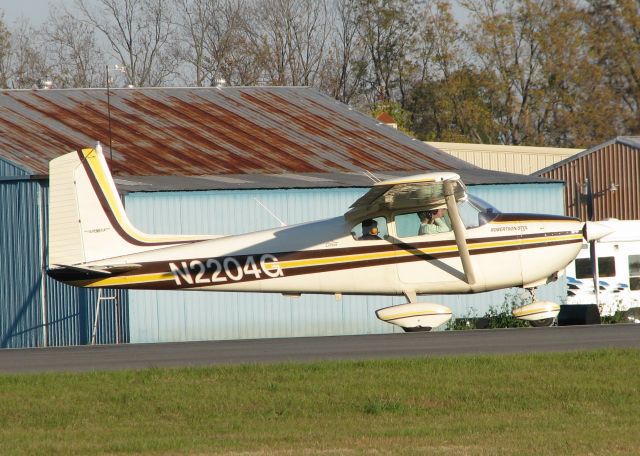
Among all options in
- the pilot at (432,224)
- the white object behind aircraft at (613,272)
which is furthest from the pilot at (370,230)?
the white object behind aircraft at (613,272)

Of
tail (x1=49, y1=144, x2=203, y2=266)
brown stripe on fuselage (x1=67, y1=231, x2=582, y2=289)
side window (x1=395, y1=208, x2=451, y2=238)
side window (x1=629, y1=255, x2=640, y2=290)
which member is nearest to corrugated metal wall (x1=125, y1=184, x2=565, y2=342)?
side window (x1=629, y1=255, x2=640, y2=290)

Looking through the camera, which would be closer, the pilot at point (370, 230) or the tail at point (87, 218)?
the pilot at point (370, 230)

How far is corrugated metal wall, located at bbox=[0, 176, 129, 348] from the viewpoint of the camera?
25.2m

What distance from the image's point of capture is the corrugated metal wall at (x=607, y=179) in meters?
36.8

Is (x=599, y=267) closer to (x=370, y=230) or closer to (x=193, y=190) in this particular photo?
(x=193, y=190)

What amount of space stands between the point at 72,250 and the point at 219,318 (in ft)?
23.6

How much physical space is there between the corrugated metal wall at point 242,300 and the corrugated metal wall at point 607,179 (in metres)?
9.58

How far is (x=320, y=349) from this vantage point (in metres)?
19.6

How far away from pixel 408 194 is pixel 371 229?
117 cm

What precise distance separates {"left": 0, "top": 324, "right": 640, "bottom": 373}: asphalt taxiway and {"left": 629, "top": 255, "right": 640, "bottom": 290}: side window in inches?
257

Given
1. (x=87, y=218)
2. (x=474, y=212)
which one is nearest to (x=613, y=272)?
(x=474, y=212)

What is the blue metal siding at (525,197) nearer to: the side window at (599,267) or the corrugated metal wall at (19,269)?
the side window at (599,267)

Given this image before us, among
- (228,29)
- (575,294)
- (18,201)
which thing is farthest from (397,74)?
(18,201)

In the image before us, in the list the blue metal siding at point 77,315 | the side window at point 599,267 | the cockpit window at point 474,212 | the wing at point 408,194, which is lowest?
the blue metal siding at point 77,315
